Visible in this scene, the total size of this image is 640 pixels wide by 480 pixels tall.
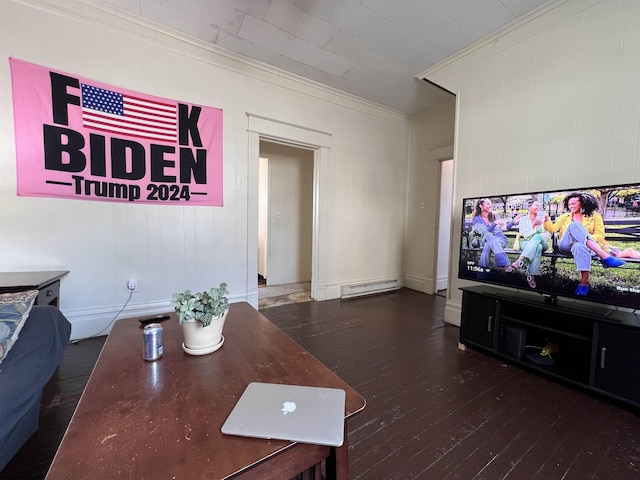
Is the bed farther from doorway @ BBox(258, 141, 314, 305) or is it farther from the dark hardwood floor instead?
doorway @ BBox(258, 141, 314, 305)

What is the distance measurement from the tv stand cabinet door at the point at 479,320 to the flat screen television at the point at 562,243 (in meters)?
0.19

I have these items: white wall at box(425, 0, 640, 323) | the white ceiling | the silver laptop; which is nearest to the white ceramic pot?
the silver laptop

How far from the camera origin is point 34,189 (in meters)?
2.21

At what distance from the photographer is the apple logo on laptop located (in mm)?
779

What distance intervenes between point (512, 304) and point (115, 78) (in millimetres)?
4010

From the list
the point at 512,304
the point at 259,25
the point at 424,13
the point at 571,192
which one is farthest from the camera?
the point at 259,25

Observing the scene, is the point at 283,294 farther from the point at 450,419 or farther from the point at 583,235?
the point at 583,235

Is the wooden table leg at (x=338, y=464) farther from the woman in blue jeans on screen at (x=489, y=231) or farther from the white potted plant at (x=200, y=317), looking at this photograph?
the woman in blue jeans on screen at (x=489, y=231)

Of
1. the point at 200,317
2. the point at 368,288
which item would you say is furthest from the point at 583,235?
the point at 368,288

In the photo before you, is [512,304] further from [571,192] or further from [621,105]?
[621,105]

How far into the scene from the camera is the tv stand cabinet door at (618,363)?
1.57 m

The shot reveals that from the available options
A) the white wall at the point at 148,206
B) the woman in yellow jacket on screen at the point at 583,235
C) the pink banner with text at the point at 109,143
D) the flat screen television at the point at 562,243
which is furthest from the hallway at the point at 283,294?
the woman in yellow jacket on screen at the point at 583,235

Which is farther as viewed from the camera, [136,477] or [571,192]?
[571,192]

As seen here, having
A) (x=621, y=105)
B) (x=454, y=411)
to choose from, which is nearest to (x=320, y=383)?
(x=454, y=411)
